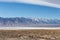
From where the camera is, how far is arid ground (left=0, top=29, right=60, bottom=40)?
0.92m

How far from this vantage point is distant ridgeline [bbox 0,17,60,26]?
3.05ft

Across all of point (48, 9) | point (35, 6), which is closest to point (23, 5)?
point (35, 6)

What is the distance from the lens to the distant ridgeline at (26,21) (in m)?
0.93

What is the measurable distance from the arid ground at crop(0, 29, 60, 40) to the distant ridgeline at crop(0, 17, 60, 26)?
0.06 meters

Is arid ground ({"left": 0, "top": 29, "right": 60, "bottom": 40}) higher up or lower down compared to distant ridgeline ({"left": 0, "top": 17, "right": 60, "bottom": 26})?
lower down

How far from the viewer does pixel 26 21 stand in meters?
0.95

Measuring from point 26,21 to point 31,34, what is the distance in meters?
0.12

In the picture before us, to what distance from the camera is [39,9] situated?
3.21ft

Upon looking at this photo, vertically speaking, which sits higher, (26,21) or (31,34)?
(26,21)

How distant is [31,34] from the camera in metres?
0.93

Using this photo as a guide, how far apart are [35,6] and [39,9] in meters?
0.04

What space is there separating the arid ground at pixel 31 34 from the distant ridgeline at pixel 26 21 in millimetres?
57

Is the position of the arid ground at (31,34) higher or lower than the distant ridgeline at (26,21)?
lower

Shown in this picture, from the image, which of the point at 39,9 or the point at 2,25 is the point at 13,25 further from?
the point at 39,9
